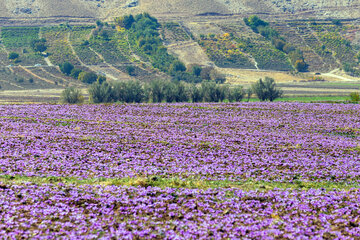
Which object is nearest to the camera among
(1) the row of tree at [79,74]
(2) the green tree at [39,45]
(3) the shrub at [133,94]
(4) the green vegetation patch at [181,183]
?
(4) the green vegetation patch at [181,183]

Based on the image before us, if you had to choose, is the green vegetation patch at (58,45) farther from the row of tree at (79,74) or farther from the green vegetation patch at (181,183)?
the green vegetation patch at (181,183)

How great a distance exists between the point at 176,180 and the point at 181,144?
23.8ft

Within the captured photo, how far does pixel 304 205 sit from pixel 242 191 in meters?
2.17

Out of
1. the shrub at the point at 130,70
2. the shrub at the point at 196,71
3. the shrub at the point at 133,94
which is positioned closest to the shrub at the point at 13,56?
the shrub at the point at 130,70

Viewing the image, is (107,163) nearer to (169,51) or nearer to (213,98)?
(213,98)

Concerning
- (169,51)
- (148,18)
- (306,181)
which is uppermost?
(148,18)

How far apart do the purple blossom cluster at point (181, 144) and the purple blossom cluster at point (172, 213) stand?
8.53ft

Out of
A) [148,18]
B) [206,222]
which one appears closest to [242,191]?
[206,222]

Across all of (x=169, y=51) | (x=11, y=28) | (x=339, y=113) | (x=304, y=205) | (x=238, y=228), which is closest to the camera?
(x=238, y=228)

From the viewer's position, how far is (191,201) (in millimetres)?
13359

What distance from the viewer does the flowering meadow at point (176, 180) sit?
1123cm

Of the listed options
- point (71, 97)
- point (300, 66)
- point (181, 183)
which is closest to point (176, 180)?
point (181, 183)

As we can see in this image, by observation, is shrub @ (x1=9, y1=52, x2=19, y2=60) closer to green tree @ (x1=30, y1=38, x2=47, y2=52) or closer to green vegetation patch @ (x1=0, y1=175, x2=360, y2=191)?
green tree @ (x1=30, y1=38, x2=47, y2=52)

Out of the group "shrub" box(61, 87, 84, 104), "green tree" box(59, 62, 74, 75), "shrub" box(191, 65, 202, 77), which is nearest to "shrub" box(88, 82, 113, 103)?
"shrub" box(61, 87, 84, 104)
